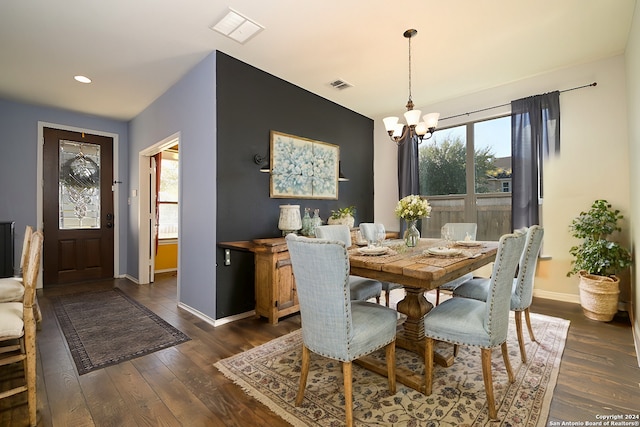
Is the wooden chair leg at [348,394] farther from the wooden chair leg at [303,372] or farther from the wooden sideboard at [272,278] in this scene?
the wooden sideboard at [272,278]

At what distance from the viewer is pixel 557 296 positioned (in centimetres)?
362

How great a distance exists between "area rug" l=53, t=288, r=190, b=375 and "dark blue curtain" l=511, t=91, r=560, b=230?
162 inches

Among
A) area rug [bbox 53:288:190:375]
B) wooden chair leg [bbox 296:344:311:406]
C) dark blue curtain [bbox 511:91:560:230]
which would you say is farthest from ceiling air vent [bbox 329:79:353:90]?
area rug [bbox 53:288:190:375]

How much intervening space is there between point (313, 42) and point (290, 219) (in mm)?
1853

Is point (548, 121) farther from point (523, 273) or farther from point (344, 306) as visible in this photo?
point (344, 306)

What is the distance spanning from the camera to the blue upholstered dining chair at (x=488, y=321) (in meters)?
1.62

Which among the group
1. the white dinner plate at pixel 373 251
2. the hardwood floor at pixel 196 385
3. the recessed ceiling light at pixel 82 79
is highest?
the recessed ceiling light at pixel 82 79

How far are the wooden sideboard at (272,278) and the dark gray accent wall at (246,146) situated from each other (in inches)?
8.9

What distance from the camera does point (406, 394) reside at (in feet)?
5.92

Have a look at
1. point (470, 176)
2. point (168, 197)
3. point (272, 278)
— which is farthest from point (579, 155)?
point (168, 197)

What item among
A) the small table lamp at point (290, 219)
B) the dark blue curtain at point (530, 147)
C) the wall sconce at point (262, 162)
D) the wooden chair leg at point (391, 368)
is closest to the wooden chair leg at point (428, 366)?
the wooden chair leg at point (391, 368)

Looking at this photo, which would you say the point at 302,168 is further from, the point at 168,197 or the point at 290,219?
the point at 168,197

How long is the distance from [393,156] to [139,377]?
14.8 feet

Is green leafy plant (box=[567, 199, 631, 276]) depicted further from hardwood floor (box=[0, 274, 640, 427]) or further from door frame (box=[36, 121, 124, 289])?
door frame (box=[36, 121, 124, 289])
